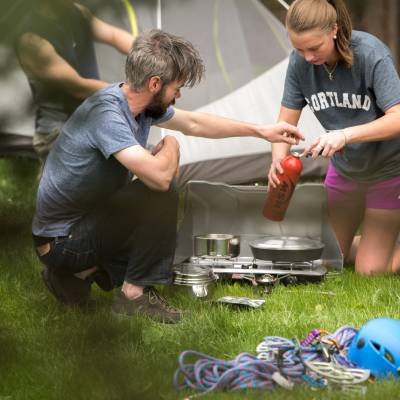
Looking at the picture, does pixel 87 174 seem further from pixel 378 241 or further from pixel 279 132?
pixel 378 241

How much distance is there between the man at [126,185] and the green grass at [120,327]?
12cm

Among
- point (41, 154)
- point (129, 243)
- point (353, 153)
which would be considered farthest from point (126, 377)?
point (353, 153)

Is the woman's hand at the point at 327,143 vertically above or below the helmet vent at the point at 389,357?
above

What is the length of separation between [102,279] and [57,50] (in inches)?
78.0

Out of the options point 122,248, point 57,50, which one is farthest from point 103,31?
point 122,248

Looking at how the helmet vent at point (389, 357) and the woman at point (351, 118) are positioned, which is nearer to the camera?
the helmet vent at point (389, 357)

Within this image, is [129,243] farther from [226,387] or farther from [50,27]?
[50,27]

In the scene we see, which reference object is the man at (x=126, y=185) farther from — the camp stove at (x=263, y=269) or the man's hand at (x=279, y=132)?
the camp stove at (x=263, y=269)

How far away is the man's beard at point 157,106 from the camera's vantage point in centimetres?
206

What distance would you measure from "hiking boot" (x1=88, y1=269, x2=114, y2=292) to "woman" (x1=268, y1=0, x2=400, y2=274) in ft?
2.11

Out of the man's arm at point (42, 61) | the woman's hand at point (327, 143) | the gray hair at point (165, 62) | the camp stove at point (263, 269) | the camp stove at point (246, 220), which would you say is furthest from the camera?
the camp stove at point (246, 220)

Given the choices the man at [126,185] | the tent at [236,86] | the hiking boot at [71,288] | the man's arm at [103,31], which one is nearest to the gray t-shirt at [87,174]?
the man at [126,185]

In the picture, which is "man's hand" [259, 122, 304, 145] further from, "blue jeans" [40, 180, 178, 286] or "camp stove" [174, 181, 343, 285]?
"camp stove" [174, 181, 343, 285]

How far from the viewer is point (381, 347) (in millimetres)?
1737
